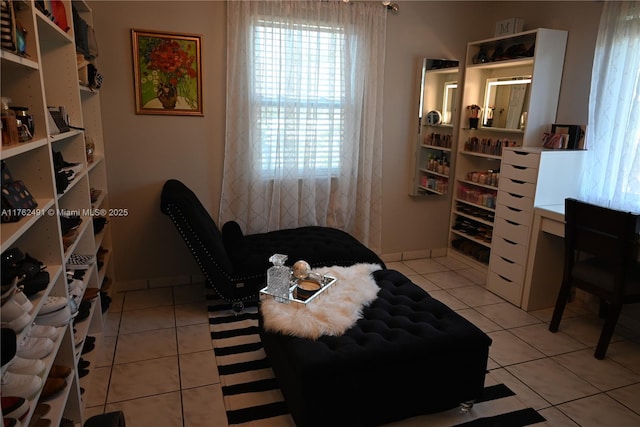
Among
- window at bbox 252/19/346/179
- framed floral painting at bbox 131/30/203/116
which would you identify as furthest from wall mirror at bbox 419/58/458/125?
framed floral painting at bbox 131/30/203/116

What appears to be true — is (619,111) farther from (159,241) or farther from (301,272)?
(159,241)

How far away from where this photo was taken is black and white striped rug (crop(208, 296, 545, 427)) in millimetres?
1966

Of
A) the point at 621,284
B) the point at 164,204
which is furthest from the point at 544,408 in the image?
the point at 164,204

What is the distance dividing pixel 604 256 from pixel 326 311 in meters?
1.67

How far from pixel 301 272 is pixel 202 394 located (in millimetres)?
783

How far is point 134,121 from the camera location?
3074 millimetres

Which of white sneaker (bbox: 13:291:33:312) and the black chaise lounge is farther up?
white sneaker (bbox: 13:291:33:312)

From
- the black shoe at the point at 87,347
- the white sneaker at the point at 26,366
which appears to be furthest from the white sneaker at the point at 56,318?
the black shoe at the point at 87,347

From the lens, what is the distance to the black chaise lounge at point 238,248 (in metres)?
2.70

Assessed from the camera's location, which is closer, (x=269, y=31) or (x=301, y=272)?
(x=301, y=272)

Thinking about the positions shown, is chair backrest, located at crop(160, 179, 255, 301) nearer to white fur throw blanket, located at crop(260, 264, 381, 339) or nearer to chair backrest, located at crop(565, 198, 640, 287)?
white fur throw blanket, located at crop(260, 264, 381, 339)

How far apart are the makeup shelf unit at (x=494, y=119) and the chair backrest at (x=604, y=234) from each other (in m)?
0.46

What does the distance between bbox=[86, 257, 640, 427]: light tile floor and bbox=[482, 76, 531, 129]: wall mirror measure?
1.46 meters

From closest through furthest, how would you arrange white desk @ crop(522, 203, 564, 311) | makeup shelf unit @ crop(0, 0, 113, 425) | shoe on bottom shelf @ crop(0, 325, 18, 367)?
shoe on bottom shelf @ crop(0, 325, 18, 367)
makeup shelf unit @ crop(0, 0, 113, 425)
white desk @ crop(522, 203, 564, 311)
